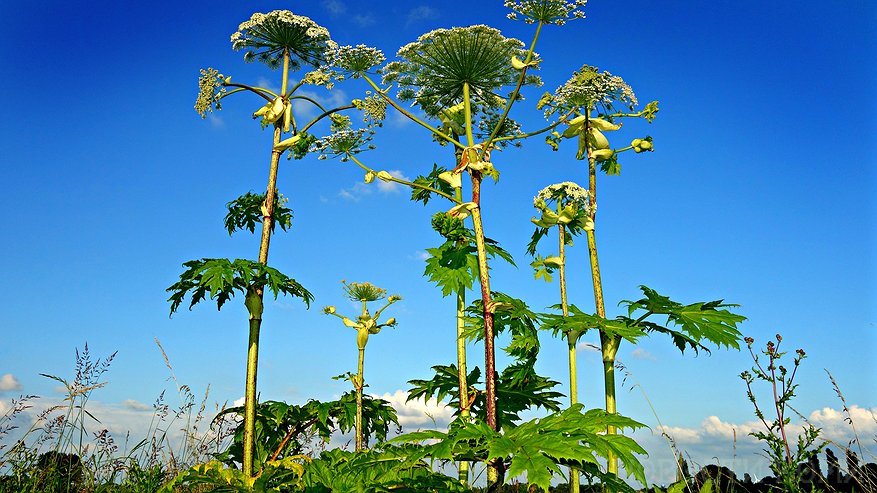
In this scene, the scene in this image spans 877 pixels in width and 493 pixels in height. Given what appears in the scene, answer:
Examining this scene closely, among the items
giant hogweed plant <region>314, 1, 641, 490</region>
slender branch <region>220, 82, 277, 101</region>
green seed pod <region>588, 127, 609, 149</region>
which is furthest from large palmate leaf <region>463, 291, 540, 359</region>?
slender branch <region>220, 82, 277, 101</region>

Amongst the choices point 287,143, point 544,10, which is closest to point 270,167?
point 287,143

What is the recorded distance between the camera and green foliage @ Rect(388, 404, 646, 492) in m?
3.10

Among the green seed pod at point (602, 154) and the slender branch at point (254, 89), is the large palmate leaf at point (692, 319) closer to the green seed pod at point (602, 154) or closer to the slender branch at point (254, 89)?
the green seed pod at point (602, 154)

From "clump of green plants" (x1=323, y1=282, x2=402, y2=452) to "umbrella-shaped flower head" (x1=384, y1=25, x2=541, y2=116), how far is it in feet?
6.40

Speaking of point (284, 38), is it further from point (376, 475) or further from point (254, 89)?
point (376, 475)

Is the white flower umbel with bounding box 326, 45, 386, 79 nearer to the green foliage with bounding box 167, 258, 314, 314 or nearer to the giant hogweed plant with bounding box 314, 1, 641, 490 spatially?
the giant hogweed plant with bounding box 314, 1, 641, 490

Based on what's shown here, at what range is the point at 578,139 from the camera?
5.50 meters

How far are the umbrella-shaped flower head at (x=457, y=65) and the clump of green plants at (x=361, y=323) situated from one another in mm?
1950

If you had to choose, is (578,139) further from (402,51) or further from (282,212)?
(282,212)

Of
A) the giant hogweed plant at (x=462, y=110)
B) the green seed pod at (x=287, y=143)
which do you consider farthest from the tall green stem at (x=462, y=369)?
the green seed pod at (x=287, y=143)

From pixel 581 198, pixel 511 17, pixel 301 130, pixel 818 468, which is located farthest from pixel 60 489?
pixel 818 468

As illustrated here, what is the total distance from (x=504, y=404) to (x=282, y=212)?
2862mm

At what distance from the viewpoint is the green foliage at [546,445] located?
10.2ft

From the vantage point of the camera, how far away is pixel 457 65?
538 centimetres
